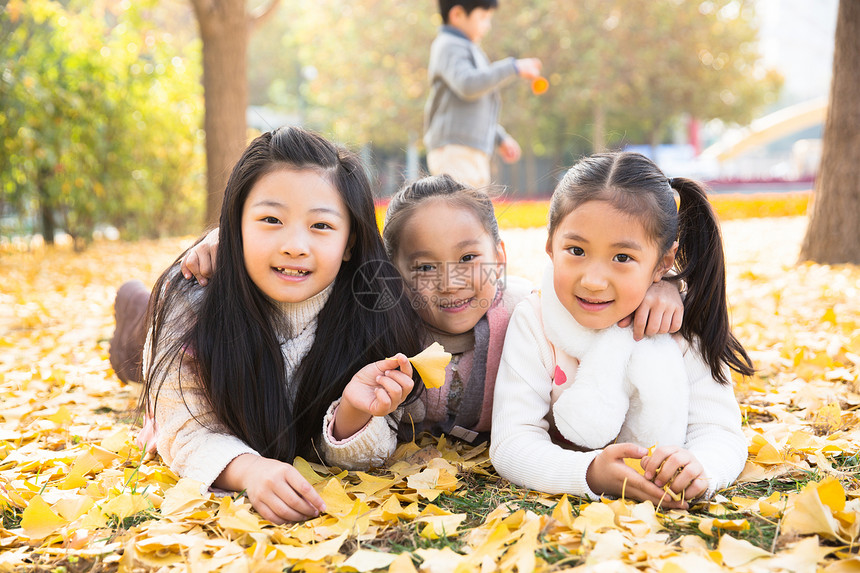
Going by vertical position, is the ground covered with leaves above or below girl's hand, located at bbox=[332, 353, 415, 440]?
below

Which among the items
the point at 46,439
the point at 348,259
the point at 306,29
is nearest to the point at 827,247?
the point at 348,259

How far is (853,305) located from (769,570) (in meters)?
2.90

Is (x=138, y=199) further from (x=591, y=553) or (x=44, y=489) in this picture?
(x=591, y=553)

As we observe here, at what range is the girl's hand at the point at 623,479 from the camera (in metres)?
1.58

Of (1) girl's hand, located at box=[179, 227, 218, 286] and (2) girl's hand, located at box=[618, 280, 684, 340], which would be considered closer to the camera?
(2) girl's hand, located at box=[618, 280, 684, 340]

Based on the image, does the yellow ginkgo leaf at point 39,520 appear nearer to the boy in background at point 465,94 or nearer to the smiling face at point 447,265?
the smiling face at point 447,265

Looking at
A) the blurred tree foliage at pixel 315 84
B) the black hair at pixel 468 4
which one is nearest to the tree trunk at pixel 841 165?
the blurred tree foliage at pixel 315 84

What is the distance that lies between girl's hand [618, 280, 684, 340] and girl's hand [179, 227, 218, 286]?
3.75 ft

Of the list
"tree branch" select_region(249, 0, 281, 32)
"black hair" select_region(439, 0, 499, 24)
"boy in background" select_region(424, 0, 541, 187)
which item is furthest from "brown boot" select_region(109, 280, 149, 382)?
"tree branch" select_region(249, 0, 281, 32)

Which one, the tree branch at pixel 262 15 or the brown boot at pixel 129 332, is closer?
the brown boot at pixel 129 332

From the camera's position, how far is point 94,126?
7.49 metres

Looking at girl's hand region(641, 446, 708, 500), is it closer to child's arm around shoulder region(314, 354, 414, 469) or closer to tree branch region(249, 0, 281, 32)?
child's arm around shoulder region(314, 354, 414, 469)

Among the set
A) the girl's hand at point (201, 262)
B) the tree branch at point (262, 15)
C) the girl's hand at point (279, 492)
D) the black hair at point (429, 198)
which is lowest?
the girl's hand at point (279, 492)

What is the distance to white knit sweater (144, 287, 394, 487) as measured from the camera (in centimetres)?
179
